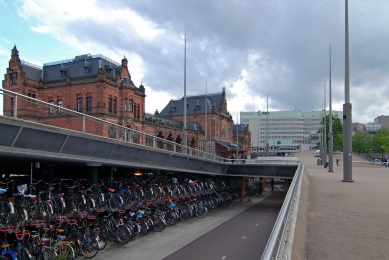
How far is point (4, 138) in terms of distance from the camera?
1103 cm

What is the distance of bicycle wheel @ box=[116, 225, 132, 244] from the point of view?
17.5m

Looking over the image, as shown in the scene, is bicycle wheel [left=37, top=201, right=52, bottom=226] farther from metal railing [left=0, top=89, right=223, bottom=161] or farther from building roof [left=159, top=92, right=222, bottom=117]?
building roof [left=159, top=92, right=222, bottom=117]

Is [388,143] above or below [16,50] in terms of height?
below

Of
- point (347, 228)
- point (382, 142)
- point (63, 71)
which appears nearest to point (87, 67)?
point (63, 71)

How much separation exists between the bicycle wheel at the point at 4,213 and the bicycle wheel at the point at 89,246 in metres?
3.79

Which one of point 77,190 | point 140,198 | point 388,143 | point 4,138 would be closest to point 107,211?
point 77,190

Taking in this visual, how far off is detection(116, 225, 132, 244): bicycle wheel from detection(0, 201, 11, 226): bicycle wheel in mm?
6625

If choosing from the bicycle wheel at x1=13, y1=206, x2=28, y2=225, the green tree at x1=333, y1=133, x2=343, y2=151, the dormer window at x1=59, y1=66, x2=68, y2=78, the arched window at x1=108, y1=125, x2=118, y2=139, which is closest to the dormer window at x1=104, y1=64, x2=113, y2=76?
the dormer window at x1=59, y1=66, x2=68, y2=78

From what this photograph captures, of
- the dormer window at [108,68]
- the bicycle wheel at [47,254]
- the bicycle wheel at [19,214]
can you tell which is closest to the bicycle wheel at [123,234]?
the bicycle wheel at [47,254]

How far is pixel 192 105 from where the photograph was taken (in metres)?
75.3

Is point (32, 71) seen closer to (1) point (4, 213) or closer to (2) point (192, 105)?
(1) point (4, 213)

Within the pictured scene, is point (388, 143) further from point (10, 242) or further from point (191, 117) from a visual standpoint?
point (10, 242)

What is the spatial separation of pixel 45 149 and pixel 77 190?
3.93 meters

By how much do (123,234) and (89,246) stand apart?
10.1 ft
